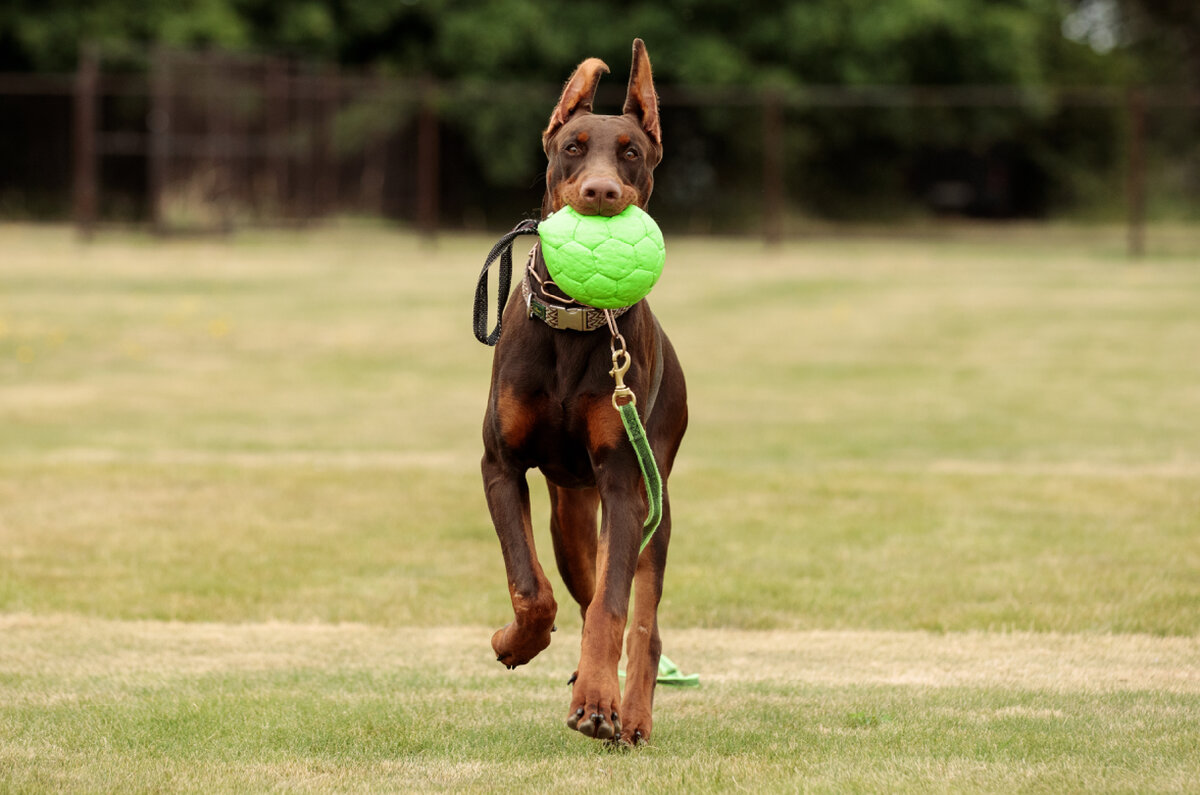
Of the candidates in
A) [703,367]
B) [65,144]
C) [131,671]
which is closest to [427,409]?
[703,367]

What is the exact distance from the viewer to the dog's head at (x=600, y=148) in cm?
480

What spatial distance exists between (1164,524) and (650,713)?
17.8 ft

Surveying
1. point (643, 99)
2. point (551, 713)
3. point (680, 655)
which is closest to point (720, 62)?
point (680, 655)

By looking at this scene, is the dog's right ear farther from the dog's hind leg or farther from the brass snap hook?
the dog's hind leg

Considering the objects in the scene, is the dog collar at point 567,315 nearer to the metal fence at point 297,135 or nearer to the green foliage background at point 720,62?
the metal fence at point 297,135

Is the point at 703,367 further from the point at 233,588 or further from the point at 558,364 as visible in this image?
the point at 558,364

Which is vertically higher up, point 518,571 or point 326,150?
point 326,150

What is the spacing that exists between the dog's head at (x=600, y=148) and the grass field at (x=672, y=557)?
1.65 metres

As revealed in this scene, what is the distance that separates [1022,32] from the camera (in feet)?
114

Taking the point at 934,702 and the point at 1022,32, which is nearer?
the point at 934,702

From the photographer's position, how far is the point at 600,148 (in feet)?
16.3

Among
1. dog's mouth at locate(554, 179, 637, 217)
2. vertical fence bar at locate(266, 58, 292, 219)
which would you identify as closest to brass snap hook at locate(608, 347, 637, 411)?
dog's mouth at locate(554, 179, 637, 217)

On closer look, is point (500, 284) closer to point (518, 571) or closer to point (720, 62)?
point (518, 571)

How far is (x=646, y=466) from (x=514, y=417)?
1.40ft
